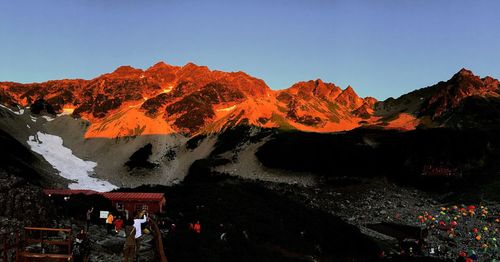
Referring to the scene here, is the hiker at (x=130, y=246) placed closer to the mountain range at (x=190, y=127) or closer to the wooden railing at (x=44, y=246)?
the wooden railing at (x=44, y=246)

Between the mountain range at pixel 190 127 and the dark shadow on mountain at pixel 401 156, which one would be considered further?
the mountain range at pixel 190 127

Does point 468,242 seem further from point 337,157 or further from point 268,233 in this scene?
point 337,157

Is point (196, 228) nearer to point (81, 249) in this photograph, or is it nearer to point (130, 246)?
point (81, 249)

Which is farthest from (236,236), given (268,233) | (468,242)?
(468,242)

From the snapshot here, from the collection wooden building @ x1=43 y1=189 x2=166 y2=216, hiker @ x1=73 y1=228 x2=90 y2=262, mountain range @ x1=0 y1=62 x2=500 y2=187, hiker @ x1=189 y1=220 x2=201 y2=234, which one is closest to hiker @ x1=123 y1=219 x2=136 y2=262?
hiker @ x1=73 y1=228 x2=90 y2=262

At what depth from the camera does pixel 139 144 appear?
16025 centimetres

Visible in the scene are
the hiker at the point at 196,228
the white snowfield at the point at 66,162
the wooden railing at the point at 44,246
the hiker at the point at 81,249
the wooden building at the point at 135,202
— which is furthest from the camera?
the white snowfield at the point at 66,162

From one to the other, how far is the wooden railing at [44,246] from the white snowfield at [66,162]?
8202 centimetres

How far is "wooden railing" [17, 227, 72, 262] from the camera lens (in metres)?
15.8

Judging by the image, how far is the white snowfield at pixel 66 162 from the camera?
110550 mm

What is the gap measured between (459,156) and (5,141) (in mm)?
112803

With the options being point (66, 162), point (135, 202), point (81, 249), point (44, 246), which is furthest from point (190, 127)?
point (81, 249)

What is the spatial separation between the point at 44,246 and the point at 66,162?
126 meters

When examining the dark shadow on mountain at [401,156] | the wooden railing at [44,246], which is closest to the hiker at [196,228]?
the wooden railing at [44,246]
